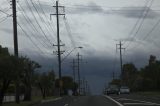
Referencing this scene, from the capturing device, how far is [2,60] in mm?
39531

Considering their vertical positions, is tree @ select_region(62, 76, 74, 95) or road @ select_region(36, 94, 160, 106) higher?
tree @ select_region(62, 76, 74, 95)

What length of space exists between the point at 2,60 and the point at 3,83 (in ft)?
9.28

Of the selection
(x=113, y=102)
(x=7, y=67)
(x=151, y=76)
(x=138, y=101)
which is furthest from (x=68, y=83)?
(x=7, y=67)

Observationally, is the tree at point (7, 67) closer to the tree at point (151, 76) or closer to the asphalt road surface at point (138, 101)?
the asphalt road surface at point (138, 101)

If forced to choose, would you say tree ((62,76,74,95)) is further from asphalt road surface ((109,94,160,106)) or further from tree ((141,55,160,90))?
asphalt road surface ((109,94,160,106))

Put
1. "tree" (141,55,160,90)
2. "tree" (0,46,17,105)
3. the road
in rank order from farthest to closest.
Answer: "tree" (141,55,160,90) < "tree" (0,46,17,105) < the road

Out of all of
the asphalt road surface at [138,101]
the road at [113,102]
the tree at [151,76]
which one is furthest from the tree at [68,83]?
the asphalt road surface at [138,101]

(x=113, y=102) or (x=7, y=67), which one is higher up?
(x=7, y=67)

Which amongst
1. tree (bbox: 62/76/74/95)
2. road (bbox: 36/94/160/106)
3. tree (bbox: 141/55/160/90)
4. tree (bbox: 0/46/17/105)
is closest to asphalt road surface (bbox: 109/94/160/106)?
road (bbox: 36/94/160/106)

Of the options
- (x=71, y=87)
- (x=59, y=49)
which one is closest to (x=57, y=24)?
(x=59, y=49)

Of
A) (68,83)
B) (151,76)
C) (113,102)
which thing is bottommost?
(113,102)

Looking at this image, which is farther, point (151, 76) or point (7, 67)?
point (151, 76)

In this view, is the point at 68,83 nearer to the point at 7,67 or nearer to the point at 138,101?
the point at 138,101

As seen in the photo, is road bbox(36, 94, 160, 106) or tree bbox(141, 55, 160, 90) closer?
road bbox(36, 94, 160, 106)
